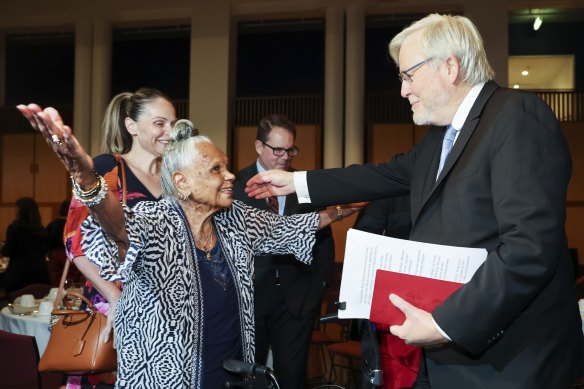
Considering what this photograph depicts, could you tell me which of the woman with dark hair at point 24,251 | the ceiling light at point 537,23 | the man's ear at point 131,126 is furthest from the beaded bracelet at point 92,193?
the ceiling light at point 537,23

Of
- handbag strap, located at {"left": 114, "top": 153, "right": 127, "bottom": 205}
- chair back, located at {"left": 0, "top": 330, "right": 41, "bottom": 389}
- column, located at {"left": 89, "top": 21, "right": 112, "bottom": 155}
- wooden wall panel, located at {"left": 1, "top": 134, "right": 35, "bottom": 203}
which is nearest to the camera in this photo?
handbag strap, located at {"left": 114, "top": 153, "right": 127, "bottom": 205}

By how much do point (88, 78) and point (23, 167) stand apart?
2614 mm

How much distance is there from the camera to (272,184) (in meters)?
2.84

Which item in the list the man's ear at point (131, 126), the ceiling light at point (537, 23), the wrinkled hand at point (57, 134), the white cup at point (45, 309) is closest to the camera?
the wrinkled hand at point (57, 134)

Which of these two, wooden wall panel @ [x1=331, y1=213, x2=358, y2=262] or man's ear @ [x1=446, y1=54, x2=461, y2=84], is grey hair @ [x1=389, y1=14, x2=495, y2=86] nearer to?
man's ear @ [x1=446, y1=54, x2=461, y2=84]

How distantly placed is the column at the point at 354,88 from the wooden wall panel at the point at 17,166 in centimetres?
650

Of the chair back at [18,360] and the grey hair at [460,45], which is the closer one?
the grey hair at [460,45]

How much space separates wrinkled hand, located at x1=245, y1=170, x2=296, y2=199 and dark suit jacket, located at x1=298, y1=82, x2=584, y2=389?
945 mm

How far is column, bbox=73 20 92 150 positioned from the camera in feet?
38.2

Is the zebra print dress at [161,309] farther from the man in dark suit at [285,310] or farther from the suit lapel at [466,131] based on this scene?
the man in dark suit at [285,310]

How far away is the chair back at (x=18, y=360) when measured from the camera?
3248 mm

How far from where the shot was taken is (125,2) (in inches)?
454

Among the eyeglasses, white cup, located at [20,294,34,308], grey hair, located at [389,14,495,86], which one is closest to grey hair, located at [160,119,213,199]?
the eyeglasses

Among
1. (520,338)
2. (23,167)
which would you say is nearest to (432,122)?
(520,338)
